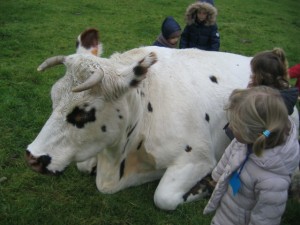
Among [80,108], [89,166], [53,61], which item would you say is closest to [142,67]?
[80,108]

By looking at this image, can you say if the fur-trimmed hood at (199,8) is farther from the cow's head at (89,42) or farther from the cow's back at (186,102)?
the cow's head at (89,42)

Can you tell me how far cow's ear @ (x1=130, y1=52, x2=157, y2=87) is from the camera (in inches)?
131

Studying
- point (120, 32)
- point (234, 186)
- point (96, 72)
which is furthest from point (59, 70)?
point (234, 186)

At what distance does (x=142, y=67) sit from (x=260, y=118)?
3.82ft

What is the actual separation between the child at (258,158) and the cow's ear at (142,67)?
84cm

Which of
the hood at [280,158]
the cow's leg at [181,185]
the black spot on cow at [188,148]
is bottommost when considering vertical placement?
the cow's leg at [181,185]

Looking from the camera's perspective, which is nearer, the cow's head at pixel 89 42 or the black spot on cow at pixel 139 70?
the black spot on cow at pixel 139 70

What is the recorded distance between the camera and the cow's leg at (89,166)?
453 centimetres

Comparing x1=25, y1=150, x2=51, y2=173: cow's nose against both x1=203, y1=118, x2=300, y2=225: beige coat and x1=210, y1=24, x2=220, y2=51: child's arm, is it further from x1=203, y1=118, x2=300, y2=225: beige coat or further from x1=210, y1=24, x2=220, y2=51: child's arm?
x1=210, y1=24, x2=220, y2=51: child's arm

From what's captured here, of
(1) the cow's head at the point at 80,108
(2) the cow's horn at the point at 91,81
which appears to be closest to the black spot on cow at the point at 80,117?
(1) the cow's head at the point at 80,108

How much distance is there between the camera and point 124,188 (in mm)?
4344

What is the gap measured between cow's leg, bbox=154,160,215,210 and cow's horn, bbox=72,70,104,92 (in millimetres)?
1355

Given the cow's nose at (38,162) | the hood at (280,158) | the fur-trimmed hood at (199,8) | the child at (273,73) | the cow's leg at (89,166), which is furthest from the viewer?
the fur-trimmed hood at (199,8)

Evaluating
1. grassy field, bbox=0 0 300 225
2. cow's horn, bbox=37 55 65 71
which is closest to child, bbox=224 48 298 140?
grassy field, bbox=0 0 300 225
